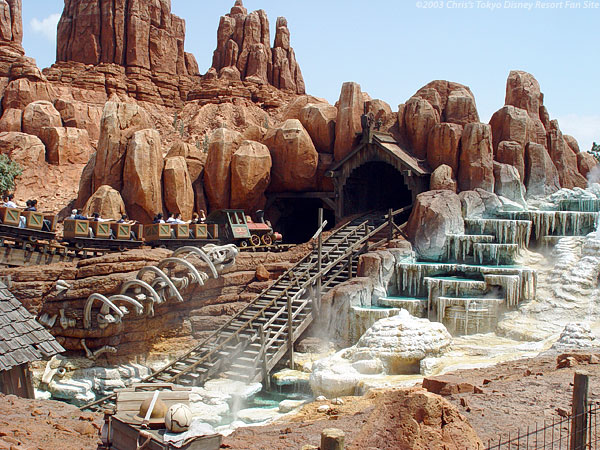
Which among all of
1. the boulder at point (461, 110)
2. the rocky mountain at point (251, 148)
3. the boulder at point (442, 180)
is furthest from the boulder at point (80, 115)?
the boulder at point (442, 180)

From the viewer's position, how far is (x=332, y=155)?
93.8 ft

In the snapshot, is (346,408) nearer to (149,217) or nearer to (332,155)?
(149,217)

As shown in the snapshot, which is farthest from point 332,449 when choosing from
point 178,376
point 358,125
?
point 358,125

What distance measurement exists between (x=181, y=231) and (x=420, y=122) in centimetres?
1166

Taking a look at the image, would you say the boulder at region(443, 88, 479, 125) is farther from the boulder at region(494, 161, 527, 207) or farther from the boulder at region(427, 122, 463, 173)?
the boulder at region(494, 161, 527, 207)

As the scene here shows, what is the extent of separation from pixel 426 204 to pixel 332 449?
17377 mm

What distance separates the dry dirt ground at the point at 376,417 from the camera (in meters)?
7.80

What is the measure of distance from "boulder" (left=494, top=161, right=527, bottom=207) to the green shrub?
909 inches

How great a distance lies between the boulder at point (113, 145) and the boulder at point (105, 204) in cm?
129

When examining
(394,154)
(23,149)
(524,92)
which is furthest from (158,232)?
(524,92)

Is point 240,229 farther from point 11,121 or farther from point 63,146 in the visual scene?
point 11,121

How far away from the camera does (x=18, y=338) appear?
10.5 m

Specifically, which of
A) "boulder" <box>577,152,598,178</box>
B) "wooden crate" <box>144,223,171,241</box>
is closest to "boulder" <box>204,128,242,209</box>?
"wooden crate" <box>144,223,171,241</box>

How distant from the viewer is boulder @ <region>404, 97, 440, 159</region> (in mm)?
26812
